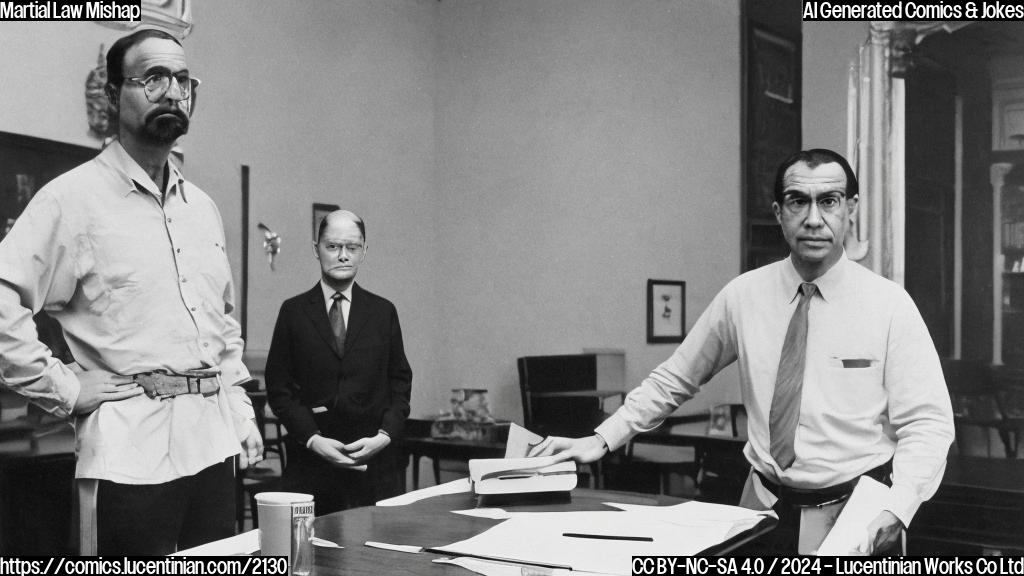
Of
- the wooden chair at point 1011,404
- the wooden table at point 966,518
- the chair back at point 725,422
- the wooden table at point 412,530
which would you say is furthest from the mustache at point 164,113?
the wooden chair at point 1011,404

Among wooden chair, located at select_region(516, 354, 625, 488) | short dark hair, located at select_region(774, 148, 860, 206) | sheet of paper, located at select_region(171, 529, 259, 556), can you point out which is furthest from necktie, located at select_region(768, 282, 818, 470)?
wooden chair, located at select_region(516, 354, 625, 488)

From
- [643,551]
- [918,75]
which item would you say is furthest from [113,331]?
[918,75]

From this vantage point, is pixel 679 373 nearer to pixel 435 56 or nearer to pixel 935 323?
pixel 935 323

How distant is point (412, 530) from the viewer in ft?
6.78

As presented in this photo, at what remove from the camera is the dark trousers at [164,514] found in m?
2.31

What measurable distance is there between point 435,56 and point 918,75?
351cm

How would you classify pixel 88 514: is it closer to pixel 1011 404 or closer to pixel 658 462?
pixel 658 462

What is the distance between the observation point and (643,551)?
1884mm

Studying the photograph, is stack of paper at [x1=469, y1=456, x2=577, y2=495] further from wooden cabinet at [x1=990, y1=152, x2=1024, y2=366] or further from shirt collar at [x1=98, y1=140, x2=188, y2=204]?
wooden cabinet at [x1=990, y1=152, x2=1024, y2=366]

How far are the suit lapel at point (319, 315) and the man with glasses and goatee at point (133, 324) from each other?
3.59 ft

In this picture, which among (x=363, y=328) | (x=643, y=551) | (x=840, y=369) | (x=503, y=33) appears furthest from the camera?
(x=503, y=33)

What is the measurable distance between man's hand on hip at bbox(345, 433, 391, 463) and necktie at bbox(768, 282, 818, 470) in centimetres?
153

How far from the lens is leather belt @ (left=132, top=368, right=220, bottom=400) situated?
239cm

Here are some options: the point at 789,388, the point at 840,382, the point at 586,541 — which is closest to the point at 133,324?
the point at 586,541
